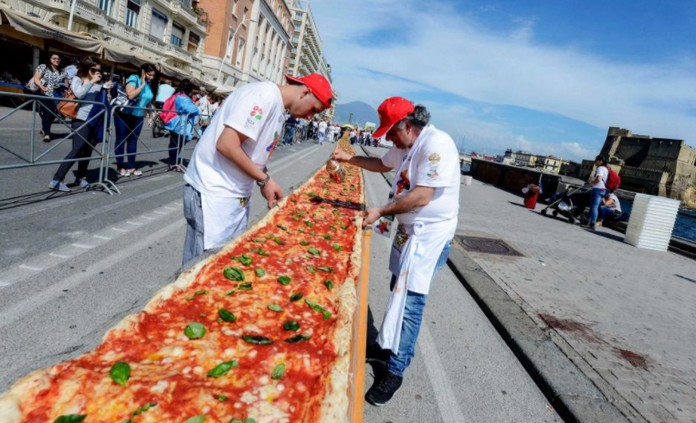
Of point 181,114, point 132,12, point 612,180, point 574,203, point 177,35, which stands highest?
point 177,35

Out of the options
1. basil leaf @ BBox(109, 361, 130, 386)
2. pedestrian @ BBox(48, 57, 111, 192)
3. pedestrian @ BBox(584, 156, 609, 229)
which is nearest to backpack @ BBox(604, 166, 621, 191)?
pedestrian @ BBox(584, 156, 609, 229)

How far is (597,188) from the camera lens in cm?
1399

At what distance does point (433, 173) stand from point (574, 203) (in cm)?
1436

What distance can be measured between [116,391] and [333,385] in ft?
3.42

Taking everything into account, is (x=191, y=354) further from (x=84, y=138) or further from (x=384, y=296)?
(x=84, y=138)

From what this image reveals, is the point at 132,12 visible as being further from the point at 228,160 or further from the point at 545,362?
the point at 545,362

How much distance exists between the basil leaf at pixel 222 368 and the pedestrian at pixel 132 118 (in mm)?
8497

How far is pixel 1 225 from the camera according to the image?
5.40 metres

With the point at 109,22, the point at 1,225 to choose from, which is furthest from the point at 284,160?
the point at 109,22

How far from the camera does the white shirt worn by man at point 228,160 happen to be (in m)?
2.82

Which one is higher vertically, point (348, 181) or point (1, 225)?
point (348, 181)

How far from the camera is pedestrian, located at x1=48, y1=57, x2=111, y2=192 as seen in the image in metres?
7.72

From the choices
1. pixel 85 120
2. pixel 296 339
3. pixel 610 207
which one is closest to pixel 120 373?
pixel 296 339

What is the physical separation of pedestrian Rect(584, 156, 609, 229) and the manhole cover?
616cm
